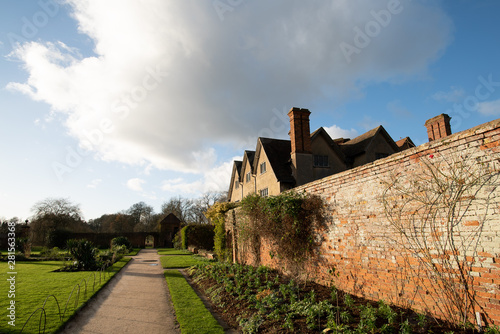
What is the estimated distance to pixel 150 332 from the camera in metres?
5.82

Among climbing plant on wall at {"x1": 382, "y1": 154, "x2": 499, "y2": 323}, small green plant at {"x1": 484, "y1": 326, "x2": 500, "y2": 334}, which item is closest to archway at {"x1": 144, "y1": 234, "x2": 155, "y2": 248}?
climbing plant on wall at {"x1": 382, "y1": 154, "x2": 499, "y2": 323}

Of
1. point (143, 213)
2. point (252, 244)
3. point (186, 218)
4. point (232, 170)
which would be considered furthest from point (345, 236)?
point (143, 213)

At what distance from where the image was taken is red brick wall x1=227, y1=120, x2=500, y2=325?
4.05m

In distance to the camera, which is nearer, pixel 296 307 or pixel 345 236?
pixel 296 307

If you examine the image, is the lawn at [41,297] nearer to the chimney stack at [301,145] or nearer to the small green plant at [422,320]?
the small green plant at [422,320]

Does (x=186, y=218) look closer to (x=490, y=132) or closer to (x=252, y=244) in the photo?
(x=252, y=244)

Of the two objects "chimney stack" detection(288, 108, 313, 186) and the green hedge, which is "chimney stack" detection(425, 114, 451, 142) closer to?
"chimney stack" detection(288, 108, 313, 186)

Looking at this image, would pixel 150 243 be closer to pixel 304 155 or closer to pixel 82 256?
pixel 82 256

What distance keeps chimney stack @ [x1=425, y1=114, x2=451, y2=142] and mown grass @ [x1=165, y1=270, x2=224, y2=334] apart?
16.5 meters

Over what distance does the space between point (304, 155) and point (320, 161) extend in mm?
1935

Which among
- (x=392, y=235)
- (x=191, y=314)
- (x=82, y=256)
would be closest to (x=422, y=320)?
(x=392, y=235)

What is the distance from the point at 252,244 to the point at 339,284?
589 cm

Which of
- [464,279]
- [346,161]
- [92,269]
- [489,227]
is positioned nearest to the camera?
[489,227]

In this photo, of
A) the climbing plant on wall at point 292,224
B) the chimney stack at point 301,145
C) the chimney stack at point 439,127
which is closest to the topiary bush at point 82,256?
the climbing plant on wall at point 292,224
